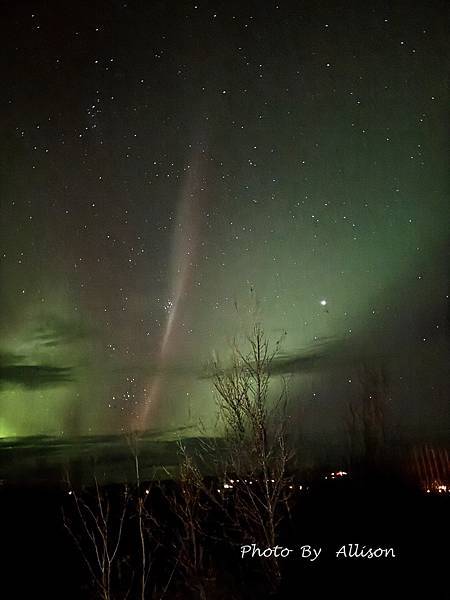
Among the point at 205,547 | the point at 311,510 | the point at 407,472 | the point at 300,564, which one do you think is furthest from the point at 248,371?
the point at 407,472

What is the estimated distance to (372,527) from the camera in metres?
16.5

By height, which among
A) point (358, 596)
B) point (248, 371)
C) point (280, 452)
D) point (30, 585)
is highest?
point (248, 371)

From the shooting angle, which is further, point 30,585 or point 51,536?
point 51,536

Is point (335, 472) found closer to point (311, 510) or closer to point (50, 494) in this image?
point (311, 510)

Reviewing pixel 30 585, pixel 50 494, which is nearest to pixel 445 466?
pixel 30 585

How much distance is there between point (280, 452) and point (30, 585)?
12785 mm

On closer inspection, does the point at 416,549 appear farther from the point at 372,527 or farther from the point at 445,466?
the point at 445,466

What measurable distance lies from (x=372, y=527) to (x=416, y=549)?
272 centimetres

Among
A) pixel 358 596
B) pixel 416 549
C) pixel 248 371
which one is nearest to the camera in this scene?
pixel 358 596

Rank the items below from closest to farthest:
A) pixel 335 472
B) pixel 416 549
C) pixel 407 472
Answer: pixel 416 549, pixel 335 472, pixel 407 472

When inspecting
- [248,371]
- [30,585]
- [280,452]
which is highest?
[248,371]

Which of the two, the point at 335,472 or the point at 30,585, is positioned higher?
the point at 335,472

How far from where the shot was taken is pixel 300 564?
483 inches

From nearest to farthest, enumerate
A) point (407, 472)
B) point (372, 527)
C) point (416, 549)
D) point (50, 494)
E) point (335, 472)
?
point (416, 549) < point (372, 527) < point (335, 472) < point (407, 472) < point (50, 494)
